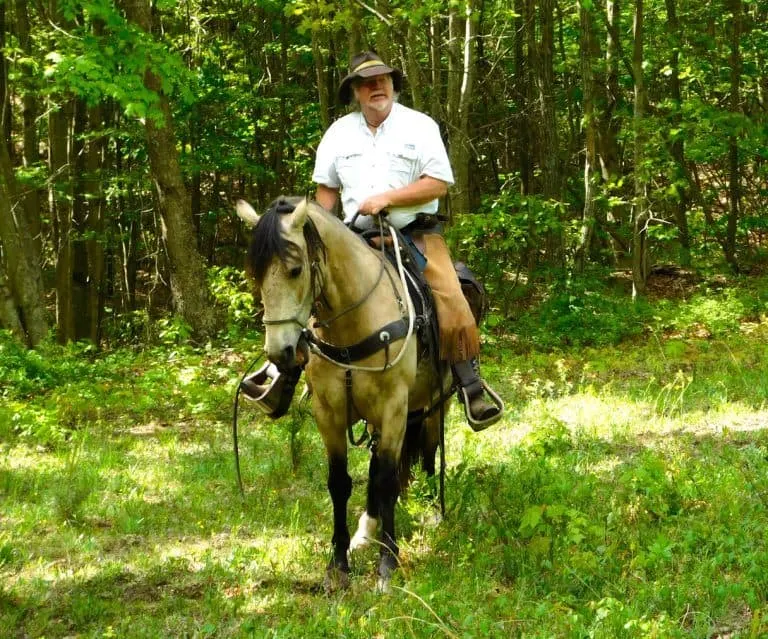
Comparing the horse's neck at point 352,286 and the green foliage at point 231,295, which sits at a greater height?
the horse's neck at point 352,286

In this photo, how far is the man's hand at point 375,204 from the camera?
5.36 meters

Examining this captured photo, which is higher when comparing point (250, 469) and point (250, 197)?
point (250, 197)

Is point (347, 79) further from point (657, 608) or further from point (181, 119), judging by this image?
point (181, 119)

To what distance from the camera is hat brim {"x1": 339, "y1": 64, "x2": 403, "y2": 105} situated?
552cm

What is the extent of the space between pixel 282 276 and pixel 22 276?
34.7 feet

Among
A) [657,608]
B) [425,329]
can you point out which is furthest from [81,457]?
[657,608]

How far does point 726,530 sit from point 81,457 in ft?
18.0

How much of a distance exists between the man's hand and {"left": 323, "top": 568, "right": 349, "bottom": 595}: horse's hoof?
216cm

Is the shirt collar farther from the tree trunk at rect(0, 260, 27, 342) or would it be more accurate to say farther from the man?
the tree trunk at rect(0, 260, 27, 342)

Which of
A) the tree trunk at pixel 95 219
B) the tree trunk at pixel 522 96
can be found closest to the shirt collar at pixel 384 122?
the tree trunk at pixel 95 219

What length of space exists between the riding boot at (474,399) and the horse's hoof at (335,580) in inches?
53.9

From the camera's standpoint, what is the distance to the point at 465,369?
597 centimetres

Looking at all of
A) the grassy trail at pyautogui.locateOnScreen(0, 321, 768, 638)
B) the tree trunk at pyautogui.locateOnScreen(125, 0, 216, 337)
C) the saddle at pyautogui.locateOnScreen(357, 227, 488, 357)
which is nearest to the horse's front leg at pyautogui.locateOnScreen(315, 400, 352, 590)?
the grassy trail at pyautogui.locateOnScreen(0, 321, 768, 638)

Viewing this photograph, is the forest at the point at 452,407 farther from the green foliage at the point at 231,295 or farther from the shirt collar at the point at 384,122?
the shirt collar at the point at 384,122
